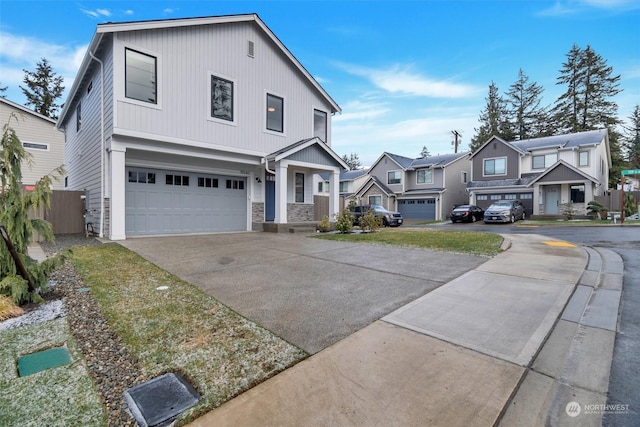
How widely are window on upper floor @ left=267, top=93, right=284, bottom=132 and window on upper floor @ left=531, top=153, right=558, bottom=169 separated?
76.3 feet

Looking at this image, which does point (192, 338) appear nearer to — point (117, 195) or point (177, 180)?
point (117, 195)

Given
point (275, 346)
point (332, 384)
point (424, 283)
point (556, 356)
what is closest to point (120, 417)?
point (275, 346)

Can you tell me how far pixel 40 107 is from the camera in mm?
29359

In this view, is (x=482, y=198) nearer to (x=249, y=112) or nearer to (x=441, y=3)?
(x=441, y=3)

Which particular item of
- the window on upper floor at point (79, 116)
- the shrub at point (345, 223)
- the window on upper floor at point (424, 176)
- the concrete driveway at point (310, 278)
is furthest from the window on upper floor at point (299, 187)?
the window on upper floor at point (424, 176)

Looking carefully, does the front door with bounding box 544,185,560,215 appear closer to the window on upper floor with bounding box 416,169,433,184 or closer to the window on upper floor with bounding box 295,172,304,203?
the window on upper floor with bounding box 416,169,433,184

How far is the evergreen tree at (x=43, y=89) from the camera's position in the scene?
2909cm

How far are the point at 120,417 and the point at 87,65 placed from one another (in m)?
12.5

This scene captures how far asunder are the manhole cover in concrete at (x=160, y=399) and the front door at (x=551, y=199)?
27707mm

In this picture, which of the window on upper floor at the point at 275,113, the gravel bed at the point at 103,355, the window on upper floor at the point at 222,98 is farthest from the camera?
the window on upper floor at the point at 275,113

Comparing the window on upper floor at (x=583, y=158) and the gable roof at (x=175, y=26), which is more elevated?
the gable roof at (x=175, y=26)

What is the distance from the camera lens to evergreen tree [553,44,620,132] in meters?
34.2

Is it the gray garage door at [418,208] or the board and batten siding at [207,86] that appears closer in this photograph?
the board and batten siding at [207,86]

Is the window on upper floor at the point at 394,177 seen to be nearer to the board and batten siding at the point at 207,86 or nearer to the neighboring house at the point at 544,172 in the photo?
the neighboring house at the point at 544,172
